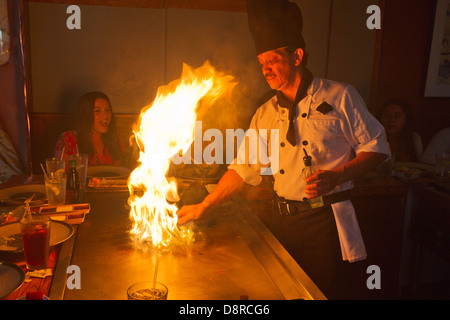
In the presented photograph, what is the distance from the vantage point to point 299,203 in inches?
109

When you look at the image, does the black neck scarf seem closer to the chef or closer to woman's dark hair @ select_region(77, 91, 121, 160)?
the chef

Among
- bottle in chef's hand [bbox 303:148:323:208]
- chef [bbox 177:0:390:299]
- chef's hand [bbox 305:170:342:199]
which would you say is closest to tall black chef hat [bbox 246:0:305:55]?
chef [bbox 177:0:390:299]

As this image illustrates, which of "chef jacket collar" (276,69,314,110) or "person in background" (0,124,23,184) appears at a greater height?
"chef jacket collar" (276,69,314,110)

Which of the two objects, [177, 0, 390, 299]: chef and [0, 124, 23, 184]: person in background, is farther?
[0, 124, 23, 184]: person in background

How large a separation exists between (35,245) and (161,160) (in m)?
1.06

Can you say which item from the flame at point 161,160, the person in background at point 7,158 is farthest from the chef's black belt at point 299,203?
the person in background at point 7,158

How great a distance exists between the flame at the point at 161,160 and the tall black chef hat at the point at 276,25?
0.59 m

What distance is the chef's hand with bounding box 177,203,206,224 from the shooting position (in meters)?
2.36

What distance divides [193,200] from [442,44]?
15.3 ft

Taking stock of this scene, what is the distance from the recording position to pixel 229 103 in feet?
18.4

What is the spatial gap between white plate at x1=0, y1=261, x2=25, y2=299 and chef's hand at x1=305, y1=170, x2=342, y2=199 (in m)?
1.61

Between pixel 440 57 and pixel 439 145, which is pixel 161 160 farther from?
pixel 440 57
